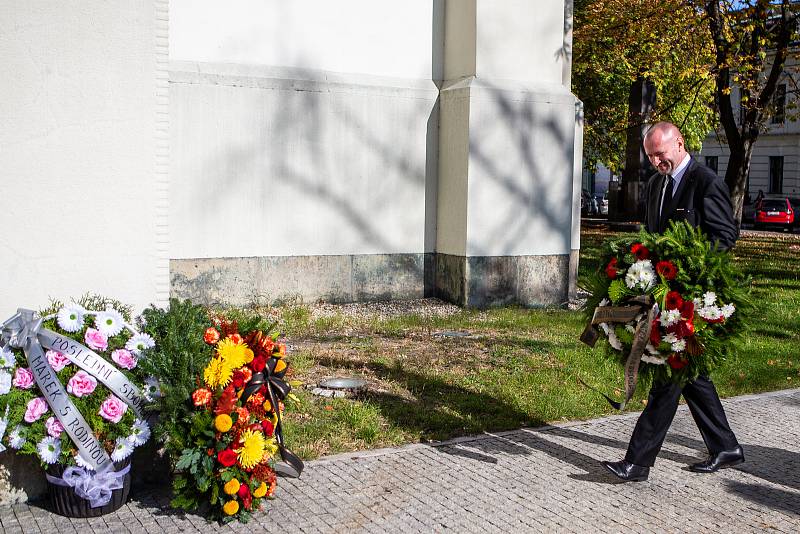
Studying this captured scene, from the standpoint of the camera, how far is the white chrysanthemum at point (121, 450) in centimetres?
476

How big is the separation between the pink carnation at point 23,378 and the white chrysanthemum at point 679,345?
3.60 meters

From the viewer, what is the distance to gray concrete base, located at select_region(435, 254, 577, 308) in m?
12.2

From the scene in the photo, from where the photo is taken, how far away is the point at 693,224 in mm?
5699

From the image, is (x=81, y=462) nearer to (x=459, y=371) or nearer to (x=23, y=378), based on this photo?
(x=23, y=378)

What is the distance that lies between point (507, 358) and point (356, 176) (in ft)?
13.3

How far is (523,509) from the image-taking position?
5.21 metres

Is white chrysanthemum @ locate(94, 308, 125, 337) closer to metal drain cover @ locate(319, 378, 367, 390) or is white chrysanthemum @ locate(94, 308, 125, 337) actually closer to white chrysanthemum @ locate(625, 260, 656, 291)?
→ white chrysanthemum @ locate(625, 260, 656, 291)

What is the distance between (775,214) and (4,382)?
129 ft

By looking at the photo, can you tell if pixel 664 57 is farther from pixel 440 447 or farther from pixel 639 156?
pixel 440 447

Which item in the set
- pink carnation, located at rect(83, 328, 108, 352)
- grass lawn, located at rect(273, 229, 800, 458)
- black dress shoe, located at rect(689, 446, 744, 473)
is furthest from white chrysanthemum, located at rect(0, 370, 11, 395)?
black dress shoe, located at rect(689, 446, 744, 473)

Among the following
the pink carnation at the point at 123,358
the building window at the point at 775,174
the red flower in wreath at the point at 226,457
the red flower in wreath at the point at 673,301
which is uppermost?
the building window at the point at 775,174

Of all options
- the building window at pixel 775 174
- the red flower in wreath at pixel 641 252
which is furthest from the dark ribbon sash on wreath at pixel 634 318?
the building window at pixel 775 174

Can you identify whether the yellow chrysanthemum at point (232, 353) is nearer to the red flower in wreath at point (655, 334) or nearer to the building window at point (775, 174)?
the red flower in wreath at point (655, 334)

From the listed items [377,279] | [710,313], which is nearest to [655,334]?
[710,313]
